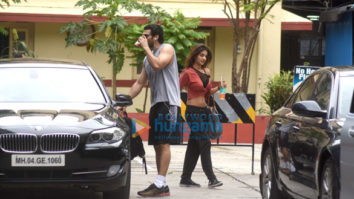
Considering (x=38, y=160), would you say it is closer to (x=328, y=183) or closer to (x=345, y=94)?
(x=328, y=183)

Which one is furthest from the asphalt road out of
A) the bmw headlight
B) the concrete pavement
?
the bmw headlight

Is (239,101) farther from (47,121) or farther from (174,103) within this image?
(47,121)

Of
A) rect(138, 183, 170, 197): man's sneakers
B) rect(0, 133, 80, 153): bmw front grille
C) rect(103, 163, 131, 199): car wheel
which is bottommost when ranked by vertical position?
rect(138, 183, 170, 197): man's sneakers

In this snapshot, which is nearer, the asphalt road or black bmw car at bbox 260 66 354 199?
black bmw car at bbox 260 66 354 199

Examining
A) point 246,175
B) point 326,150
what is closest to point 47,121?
point 326,150

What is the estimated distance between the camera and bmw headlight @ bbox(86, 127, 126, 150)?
25.5ft

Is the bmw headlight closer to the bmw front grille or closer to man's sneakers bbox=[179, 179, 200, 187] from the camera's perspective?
the bmw front grille

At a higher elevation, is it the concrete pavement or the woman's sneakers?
the woman's sneakers

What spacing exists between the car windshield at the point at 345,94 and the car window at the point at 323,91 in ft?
0.51

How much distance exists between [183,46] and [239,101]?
8.39 metres

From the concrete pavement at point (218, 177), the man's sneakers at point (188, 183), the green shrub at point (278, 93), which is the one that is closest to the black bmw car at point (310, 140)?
the concrete pavement at point (218, 177)

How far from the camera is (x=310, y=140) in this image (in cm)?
711

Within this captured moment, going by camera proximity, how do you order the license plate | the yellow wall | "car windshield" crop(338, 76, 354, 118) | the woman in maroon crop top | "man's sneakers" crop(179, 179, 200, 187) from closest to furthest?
1. "car windshield" crop(338, 76, 354, 118)
2. the license plate
3. the woman in maroon crop top
4. "man's sneakers" crop(179, 179, 200, 187)
5. the yellow wall

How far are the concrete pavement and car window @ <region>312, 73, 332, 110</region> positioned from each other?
203 cm
